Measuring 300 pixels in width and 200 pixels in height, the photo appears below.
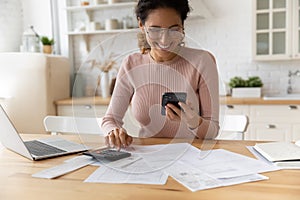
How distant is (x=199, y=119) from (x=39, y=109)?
2113 mm

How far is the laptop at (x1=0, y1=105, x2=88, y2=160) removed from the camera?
1.06 m

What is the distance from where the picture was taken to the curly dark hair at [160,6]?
4.14 feet

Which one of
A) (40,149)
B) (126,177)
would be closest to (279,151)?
(126,177)

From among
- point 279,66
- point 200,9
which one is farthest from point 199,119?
point 279,66

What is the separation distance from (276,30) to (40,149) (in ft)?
7.48

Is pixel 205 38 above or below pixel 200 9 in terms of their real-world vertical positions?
below

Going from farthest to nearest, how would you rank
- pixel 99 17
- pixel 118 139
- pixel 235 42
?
pixel 99 17 < pixel 235 42 < pixel 118 139

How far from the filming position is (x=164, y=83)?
1399 millimetres

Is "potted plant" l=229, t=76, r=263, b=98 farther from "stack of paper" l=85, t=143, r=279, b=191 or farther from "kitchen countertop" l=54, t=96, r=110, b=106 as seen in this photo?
"stack of paper" l=85, t=143, r=279, b=191

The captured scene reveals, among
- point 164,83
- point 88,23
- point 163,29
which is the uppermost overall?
point 88,23

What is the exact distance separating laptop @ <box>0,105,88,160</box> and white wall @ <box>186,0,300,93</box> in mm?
2096

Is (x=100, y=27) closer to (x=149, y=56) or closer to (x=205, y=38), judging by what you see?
(x=205, y=38)

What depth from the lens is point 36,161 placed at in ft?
3.46

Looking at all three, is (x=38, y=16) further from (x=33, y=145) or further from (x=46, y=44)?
(x=33, y=145)
